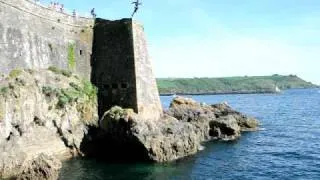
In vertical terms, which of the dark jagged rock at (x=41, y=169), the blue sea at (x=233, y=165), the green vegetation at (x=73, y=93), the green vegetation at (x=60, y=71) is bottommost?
the blue sea at (x=233, y=165)

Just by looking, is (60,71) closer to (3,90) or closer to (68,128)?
(68,128)

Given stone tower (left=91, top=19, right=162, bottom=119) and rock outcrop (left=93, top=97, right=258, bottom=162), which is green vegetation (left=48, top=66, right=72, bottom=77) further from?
rock outcrop (left=93, top=97, right=258, bottom=162)

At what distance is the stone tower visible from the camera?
148ft

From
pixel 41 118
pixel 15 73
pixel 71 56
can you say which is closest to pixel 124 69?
pixel 71 56

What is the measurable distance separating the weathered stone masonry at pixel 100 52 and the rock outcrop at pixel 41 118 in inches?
70.4

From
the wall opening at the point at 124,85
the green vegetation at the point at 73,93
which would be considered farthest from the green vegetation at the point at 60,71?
the wall opening at the point at 124,85

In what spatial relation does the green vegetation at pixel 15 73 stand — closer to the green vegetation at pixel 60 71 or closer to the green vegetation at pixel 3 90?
the green vegetation at pixel 3 90

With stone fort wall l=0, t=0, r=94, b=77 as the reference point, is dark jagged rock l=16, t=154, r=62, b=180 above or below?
below

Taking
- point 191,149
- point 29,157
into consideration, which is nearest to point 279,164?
point 191,149

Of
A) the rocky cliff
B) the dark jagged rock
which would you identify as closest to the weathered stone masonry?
the rocky cliff

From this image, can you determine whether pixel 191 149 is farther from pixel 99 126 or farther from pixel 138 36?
pixel 138 36

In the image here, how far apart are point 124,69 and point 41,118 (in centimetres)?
1019

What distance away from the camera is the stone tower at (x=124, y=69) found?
45.1 meters

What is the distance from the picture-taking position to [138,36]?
4669cm
